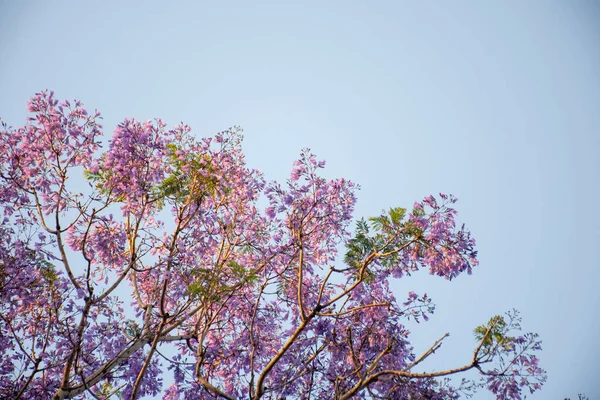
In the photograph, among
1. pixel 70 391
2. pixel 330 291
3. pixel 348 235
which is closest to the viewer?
pixel 70 391

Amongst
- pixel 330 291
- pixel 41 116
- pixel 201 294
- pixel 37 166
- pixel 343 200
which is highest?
pixel 41 116

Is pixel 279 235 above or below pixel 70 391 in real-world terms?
above

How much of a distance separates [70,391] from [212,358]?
2886 mm

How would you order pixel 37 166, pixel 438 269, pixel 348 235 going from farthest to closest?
pixel 348 235 → pixel 37 166 → pixel 438 269

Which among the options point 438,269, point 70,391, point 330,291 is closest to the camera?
point 70,391

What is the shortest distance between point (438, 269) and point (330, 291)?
3.02m

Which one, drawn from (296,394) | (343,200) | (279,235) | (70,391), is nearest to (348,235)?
(343,200)

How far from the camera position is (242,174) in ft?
33.4

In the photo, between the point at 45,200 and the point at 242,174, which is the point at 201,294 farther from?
the point at 45,200

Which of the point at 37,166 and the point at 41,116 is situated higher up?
the point at 41,116

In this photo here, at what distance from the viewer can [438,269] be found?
8227 millimetres

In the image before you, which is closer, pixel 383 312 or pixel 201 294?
pixel 201 294

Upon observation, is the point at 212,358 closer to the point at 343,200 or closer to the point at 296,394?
the point at 296,394

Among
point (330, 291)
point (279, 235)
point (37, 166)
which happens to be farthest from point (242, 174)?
point (37, 166)
